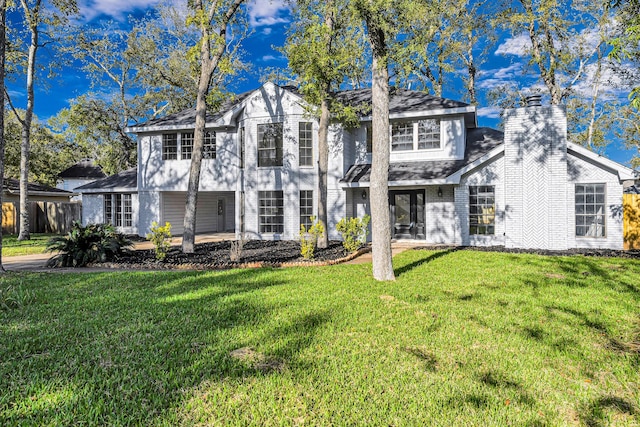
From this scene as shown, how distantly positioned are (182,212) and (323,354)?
1726 centimetres

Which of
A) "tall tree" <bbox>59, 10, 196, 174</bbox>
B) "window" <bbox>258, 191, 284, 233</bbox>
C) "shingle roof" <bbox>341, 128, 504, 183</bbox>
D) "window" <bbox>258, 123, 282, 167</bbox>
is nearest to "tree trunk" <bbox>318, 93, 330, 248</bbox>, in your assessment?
"shingle roof" <bbox>341, 128, 504, 183</bbox>

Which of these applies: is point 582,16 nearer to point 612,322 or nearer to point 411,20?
point 411,20

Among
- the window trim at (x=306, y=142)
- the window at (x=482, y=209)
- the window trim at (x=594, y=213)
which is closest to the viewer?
the window trim at (x=594, y=213)

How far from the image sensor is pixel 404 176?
45.4 feet

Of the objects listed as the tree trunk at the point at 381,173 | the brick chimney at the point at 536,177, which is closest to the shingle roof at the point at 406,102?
the brick chimney at the point at 536,177

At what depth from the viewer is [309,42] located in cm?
1195

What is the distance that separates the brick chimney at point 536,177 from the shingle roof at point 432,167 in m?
1.60

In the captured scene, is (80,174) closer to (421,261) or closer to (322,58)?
(322,58)

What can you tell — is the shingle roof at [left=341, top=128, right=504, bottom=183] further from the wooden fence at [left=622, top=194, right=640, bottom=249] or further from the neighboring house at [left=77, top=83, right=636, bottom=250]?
the wooden fence at [left=622, top=194, right=640, bottom=249]

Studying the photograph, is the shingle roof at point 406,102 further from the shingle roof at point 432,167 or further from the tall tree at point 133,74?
the tall tree at point 133,74

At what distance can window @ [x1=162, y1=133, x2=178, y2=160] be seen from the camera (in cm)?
1766

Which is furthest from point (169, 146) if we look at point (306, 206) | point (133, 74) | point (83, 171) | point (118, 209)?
point (83, 171)

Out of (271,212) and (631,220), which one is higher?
(271,212)

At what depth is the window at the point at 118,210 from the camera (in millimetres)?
18828
